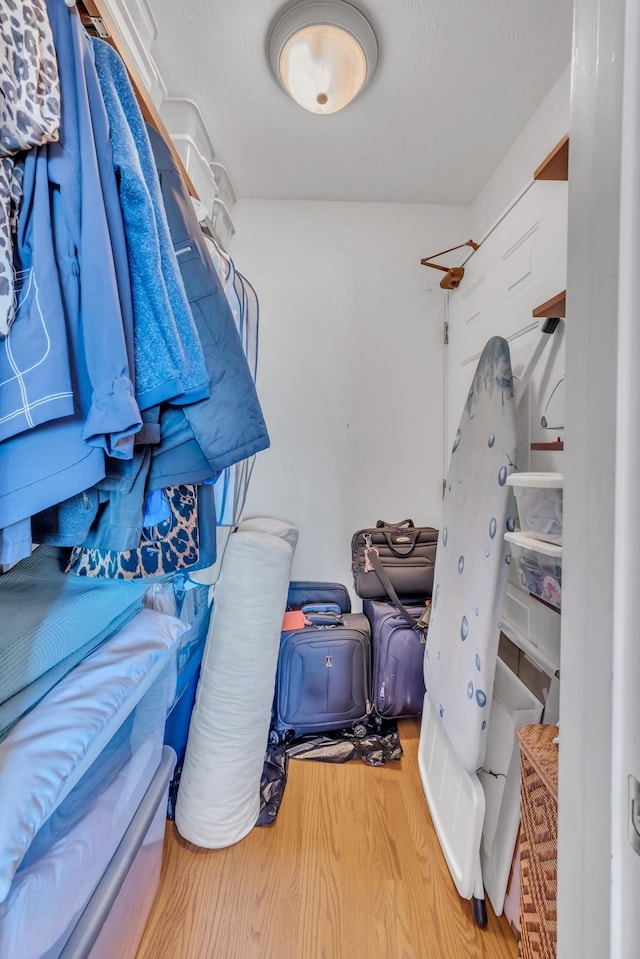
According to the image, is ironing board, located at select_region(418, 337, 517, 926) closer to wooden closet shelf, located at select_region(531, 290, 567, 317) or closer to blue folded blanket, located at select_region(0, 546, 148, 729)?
wooden closet shelf, located at select_region(531, 290, 567, 317)

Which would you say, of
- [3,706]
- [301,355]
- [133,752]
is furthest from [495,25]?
[133,752]

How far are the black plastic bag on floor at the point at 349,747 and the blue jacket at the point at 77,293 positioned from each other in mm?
1431

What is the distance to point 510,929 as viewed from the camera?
0.98 meters

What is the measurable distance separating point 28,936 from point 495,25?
7.03ft

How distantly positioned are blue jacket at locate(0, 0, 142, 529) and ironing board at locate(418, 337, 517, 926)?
936mm

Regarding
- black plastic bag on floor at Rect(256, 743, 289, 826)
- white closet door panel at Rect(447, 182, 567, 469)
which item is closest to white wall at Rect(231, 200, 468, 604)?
white closet door panel at Rect(447, 182, 567, 469)

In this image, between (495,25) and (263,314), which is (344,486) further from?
(495,25)

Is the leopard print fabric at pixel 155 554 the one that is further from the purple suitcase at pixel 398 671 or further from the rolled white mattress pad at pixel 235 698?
the purple suitcase at pixel 398 671

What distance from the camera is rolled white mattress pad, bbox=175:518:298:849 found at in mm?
1165

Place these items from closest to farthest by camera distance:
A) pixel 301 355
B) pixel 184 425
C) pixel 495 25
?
pixel 184 425
pixel 495 25
pixel 301 355

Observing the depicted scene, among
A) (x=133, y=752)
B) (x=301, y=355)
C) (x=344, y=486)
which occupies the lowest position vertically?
(x=133, y=752)

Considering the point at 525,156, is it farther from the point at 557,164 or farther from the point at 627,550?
the point at 627,550

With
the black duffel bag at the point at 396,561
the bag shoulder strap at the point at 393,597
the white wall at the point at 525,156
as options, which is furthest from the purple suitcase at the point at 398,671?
the white wall at the point at 525,156

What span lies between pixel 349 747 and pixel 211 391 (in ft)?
4.77
